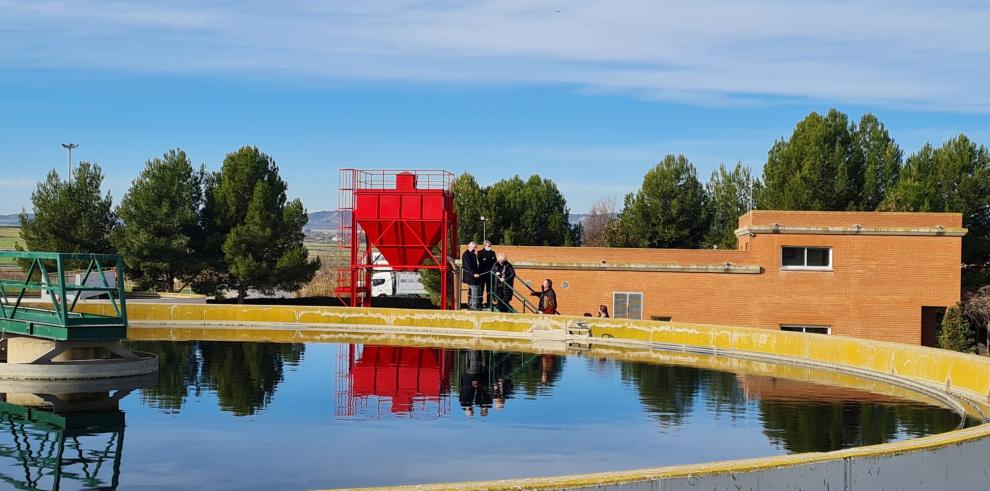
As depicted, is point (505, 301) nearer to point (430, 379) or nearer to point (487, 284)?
point (487, 284)

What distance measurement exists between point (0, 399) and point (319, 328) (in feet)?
50.2

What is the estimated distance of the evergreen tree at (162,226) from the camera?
62.9 m

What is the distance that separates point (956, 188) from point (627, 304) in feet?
94.3

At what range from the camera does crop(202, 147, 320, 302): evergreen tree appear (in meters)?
64.1

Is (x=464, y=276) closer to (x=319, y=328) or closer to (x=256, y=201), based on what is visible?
(x=319, y=328)

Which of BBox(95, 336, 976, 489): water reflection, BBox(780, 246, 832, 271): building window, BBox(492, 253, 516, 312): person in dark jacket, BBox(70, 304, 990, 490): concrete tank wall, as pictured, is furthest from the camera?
BBox(780, 246, 832, 271): building window

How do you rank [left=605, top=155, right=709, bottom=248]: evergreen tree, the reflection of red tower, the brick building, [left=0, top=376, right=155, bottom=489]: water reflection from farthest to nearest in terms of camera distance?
[left=605, top=155, right=709, bottom=248]: evergreen tree, the brick building, the reflection of red tower, [left=0, top=376, right=155, bottom=489]: water reflection

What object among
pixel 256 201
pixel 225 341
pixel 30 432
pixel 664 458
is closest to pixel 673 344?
pixel 225 341

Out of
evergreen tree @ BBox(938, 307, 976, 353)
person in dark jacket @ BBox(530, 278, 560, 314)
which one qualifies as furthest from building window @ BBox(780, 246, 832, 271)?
person in dark jacket @ BBox(530, 278, 560, 314)

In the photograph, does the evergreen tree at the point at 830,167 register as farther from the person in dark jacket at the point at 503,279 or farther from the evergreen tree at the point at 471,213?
the person in dark jacket at the point at 503,279

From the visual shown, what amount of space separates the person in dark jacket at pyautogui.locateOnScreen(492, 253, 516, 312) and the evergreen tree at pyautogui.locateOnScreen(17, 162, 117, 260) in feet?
120

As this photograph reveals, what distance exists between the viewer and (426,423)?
60.2ft

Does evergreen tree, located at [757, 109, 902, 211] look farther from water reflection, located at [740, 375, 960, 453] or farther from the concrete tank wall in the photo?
water reflection, located at [740, 375, 960, 453]

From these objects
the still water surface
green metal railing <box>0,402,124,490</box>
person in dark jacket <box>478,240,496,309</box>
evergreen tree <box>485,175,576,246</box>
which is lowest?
green metal railing <box>0,402,124,490</box>
